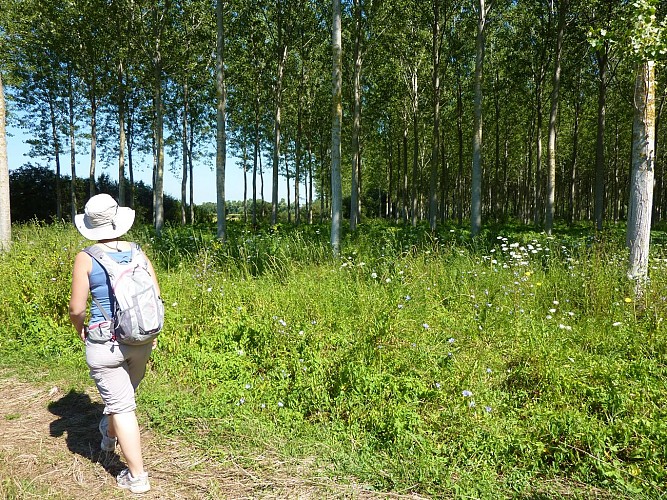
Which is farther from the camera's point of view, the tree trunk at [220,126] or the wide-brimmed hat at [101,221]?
the tree trunk at [220,126]

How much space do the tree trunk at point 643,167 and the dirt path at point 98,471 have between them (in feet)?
16.1

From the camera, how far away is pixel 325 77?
2669 centimetres

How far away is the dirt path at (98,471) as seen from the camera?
2867 mm

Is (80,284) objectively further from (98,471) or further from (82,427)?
(82,427)

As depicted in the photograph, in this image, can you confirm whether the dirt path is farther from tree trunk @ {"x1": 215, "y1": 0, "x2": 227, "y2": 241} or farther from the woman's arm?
A: tree trunk @ {"x1": 215, "y1": 0, "x2": 227, "y2": 241}

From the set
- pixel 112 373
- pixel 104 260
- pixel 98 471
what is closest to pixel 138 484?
pixel 98 471

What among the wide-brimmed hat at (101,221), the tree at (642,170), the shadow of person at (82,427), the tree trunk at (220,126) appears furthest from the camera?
the tree trunk at (220,126)

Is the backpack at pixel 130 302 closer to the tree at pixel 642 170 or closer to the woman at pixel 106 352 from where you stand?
the woman at pixel 106 352

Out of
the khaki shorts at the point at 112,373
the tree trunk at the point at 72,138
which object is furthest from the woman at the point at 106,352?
the tree trunk at the point at 72,138

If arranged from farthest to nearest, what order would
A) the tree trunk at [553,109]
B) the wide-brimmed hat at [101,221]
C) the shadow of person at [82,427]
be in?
the tree trunk at [553,109] < the shadow of person at [82,427] < the wide-brimmed hat at [101,221]

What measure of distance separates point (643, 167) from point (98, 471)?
22.6 feet

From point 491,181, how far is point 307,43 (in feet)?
82.2

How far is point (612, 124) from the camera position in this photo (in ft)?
89.1

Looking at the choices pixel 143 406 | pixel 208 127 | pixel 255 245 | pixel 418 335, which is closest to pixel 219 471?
pixel 143 406
